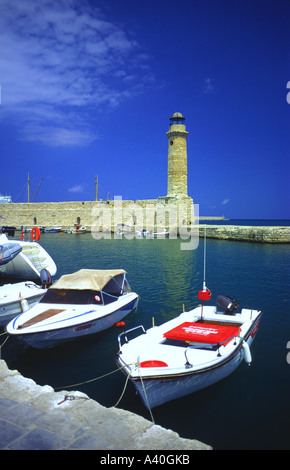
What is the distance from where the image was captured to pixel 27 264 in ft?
49.3

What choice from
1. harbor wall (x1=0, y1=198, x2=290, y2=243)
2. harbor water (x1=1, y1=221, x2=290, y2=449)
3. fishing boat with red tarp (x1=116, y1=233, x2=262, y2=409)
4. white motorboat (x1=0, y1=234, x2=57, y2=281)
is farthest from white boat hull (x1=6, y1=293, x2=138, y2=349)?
harbor wall (x1=0, y1=198, x2=290, y2=243)

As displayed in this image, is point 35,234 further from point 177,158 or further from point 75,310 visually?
point 177,158

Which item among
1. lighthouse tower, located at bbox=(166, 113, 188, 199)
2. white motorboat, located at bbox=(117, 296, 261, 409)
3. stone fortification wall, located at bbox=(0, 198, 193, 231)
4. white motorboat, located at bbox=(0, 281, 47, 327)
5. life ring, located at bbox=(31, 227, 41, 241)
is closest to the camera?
white motorboat, located at bbox=(117, 296, 261, 409)

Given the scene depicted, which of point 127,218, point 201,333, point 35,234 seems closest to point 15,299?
point 201,333

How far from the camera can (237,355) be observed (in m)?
6.53

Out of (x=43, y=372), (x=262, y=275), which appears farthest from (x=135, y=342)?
(x=262, y=275)

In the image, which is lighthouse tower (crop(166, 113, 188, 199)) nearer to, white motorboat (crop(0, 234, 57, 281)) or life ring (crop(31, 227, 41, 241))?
life ring (crop(31, 227, 41, 241))

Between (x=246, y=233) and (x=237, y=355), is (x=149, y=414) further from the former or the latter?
(x=246, y=233)

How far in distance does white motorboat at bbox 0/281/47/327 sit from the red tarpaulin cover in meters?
5.03

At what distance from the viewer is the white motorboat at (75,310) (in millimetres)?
7477

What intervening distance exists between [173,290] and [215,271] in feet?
18.7

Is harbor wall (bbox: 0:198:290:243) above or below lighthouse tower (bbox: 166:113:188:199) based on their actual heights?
below

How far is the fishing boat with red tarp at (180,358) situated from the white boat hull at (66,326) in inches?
73.3

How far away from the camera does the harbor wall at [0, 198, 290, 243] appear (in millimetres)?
37537
